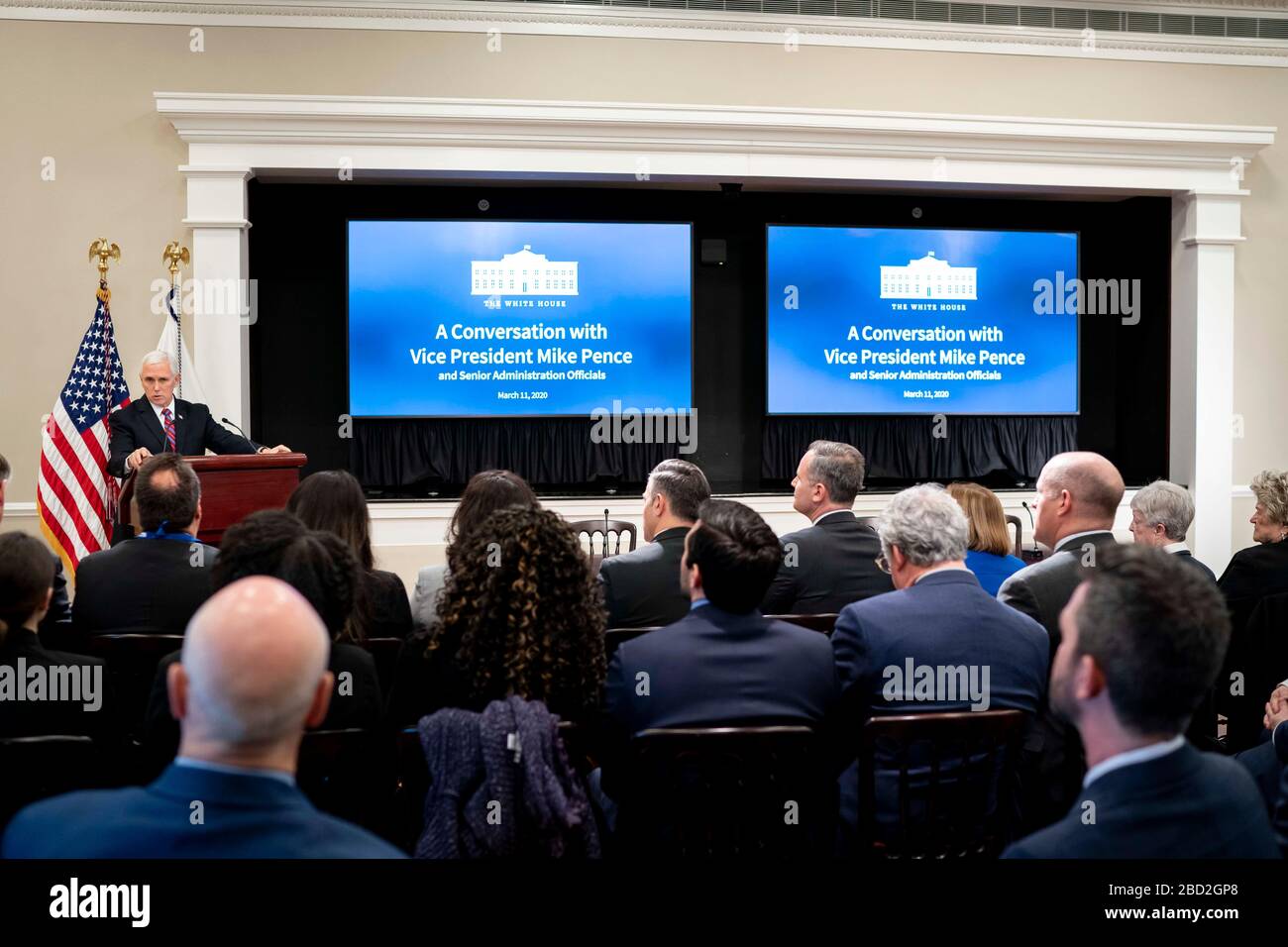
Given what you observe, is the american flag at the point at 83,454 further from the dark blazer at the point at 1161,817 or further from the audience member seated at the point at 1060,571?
the dark blazer at the point at 1161,817

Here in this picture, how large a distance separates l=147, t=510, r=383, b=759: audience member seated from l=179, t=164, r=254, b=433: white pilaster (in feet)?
15.5

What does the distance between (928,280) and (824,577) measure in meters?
4.85

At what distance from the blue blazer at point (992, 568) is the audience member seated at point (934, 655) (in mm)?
1171

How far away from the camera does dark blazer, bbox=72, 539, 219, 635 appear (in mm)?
2973

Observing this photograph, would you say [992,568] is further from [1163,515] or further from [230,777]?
[230,777]

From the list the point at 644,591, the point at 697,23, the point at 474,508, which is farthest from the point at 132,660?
the point at 697,23

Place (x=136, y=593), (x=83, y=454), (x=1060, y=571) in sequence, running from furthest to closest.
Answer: (x=83, y=454)
(x=136, y=593)
(x=1060, y=571)

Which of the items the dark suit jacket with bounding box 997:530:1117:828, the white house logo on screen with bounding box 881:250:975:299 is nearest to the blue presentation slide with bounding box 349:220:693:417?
the white house logo on screen with bounding box 881:250:975:299

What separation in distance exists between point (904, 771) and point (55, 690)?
1.74 metres

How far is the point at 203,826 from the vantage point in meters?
1.18

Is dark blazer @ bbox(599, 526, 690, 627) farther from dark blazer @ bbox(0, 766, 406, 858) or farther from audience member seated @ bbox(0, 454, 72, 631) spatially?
dark blazer @ bbox(0, 766, 406, 858)

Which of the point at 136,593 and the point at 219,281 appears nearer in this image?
the point at 136,593

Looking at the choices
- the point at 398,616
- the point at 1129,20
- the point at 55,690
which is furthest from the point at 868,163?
the point at 55,690

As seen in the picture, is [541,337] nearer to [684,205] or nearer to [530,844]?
[684,205]
